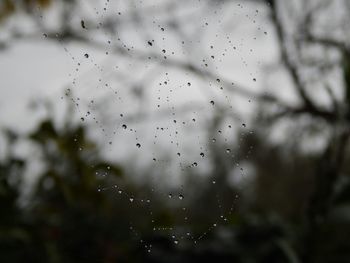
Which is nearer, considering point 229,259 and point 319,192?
point 319,192

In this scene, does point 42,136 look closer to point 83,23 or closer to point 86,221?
point 86,221

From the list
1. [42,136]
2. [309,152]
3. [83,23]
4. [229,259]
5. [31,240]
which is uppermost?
[309,152]

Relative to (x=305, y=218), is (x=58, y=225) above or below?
above

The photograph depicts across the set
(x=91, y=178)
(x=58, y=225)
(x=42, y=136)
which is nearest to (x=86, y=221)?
(x=58, y=225)

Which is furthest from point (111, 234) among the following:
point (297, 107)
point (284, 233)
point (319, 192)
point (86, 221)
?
point (297, 107)

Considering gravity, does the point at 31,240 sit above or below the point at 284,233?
above

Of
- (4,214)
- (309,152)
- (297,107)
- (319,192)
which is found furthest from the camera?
(309,152)

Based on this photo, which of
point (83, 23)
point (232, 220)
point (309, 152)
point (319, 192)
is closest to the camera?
point (83, 23)

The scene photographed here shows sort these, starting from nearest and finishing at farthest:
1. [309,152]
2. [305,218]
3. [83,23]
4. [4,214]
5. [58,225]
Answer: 1. [83,23]
2. [305,218]
3. [4,214]
4. [58,225]
5. [309,152]

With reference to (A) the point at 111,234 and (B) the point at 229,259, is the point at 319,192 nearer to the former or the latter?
(B) the point at 229,259
